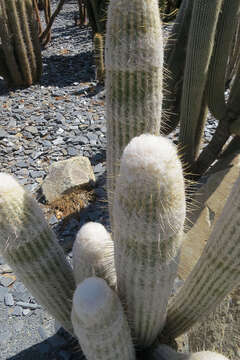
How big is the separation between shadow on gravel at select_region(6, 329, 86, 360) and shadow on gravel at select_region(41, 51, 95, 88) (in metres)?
4.32

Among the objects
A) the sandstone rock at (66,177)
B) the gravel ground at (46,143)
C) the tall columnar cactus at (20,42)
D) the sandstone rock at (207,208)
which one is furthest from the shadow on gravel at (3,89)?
the sandstone rock at (207,208)

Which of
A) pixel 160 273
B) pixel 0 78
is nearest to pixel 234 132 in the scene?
pixel 160 273

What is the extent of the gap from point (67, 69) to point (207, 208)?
4.39 m

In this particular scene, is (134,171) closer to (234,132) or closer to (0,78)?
(234,132)

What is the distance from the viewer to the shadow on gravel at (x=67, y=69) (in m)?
5.65

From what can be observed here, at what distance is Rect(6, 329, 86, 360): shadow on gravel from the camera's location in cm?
198

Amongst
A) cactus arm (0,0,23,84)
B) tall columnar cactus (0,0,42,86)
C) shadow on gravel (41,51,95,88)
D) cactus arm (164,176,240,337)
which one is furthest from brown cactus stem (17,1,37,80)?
cactus arm (164,176,240,337)

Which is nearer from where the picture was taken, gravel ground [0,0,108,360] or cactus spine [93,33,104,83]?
gravel ground [0,0,108,360]

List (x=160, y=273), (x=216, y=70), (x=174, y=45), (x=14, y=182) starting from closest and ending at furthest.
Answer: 1. (x=160, y=273)
2. (x=14, y=182)
3. (x=216, y=70)
4. (x=174, y=45)

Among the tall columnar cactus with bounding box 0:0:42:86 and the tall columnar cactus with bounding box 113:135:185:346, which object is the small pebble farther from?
the tall columnar cactus with bounding box 0:0:42:86

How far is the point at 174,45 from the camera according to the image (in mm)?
2801

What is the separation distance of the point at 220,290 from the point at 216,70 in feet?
6.09

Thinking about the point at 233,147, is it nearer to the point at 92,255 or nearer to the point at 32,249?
the point at 92,255

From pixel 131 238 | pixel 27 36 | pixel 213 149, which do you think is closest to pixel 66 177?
pixel 213 149
